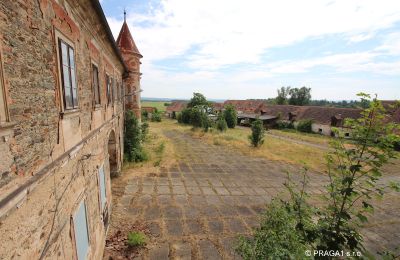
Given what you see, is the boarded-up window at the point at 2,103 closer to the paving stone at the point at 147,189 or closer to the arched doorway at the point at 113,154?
the arched doorway at the point at 113,154

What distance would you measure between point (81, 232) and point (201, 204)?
19.9ft

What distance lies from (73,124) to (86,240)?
2557mm

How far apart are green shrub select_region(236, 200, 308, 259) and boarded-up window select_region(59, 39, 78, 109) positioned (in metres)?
4.18

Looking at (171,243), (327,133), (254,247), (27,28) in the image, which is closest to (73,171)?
(27,28)

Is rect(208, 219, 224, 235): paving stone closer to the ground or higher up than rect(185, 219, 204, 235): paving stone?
closer to the ground

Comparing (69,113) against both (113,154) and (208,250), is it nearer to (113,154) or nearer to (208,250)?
(208,250)

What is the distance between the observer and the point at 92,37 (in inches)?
226

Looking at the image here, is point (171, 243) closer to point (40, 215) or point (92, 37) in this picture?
point (40, 215)

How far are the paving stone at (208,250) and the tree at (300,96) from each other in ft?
193

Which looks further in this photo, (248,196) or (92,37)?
(248,196)

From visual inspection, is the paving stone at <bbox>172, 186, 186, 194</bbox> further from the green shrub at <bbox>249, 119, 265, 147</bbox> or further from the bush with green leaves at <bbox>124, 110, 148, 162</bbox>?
the green shrub at <bbox>249, 119, 265, 147</bbox>

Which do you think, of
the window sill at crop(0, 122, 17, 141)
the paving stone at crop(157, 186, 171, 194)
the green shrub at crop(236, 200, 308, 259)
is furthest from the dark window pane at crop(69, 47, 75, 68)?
the paving stone at crop(157, 186, 171, 194)

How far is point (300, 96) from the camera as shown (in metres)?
57.8

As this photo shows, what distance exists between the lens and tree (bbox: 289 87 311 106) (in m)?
57.5
